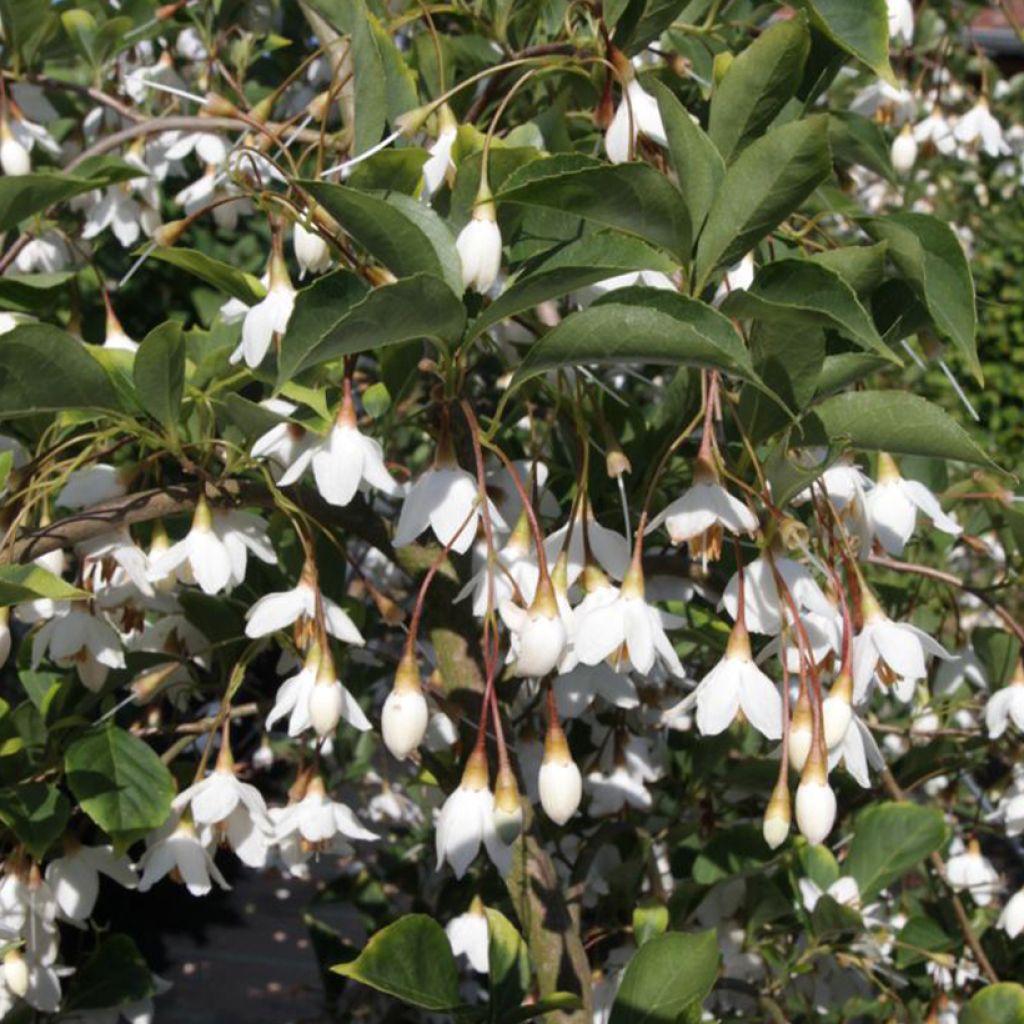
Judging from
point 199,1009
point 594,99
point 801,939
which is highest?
point 594,99

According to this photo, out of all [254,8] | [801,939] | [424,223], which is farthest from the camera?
[254,8]

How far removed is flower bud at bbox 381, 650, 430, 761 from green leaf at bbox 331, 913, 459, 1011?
0.13m

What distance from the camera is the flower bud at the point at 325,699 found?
3.72ft

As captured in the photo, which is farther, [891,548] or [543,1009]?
[891,548]

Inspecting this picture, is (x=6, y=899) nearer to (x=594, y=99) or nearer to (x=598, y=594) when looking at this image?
(x=598, y=594)

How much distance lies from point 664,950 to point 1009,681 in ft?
2.27

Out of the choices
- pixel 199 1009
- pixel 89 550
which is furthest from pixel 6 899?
pixel 199 1009

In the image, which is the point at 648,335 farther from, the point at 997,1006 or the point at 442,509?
the point at 997,1006

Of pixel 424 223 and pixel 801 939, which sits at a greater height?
pixel 424 223

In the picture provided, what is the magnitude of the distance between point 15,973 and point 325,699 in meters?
0.53

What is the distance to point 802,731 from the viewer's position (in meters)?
1.01

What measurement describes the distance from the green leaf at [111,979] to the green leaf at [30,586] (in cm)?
77

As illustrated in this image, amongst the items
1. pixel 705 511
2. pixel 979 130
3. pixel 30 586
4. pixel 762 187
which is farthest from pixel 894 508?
pixel 979 130

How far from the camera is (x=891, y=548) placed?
1.25 meters
